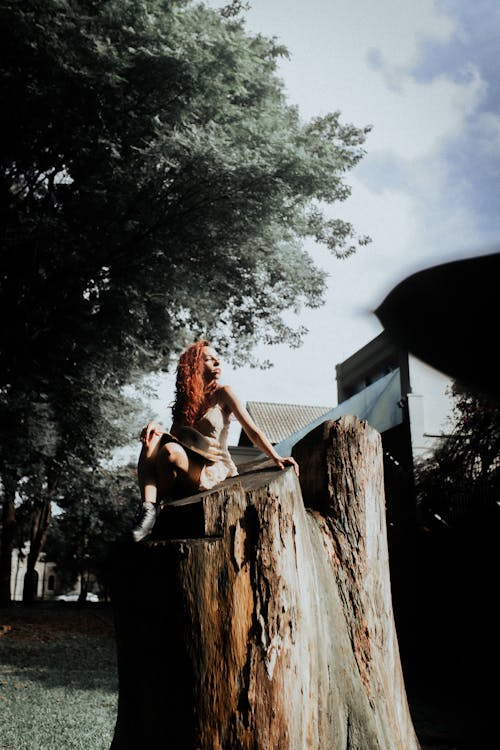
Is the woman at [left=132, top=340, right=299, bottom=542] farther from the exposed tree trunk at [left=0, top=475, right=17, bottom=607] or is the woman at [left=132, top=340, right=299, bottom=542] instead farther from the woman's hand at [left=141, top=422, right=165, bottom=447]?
the exposed tree trunk at [left=0, top=475, right=17, bottom=607]

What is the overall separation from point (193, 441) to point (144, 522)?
22.7 inches

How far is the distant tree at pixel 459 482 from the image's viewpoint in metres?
9.53

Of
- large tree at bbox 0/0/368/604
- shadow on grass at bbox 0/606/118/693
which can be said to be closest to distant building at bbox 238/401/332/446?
shadow on grass at bbox 0/606/118/693

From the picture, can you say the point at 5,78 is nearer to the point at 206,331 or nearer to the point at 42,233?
the point at 42,233

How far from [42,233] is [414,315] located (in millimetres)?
11052

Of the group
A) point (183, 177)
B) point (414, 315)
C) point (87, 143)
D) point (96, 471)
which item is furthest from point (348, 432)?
point (96, 471)

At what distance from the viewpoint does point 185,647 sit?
2.73 metres

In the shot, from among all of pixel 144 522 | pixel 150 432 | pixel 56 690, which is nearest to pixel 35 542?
pixel 56 690

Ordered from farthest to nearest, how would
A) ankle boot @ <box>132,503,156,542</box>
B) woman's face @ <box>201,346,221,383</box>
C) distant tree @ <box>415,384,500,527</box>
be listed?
distant tree @ <box>415,384,500,527</box> → woman's face @ <box>201,346,221,383</box> → ankle boot @ <box>132,503,156,542</box>

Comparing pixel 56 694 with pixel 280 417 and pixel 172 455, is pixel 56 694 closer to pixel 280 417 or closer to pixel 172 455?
pixel 172 455

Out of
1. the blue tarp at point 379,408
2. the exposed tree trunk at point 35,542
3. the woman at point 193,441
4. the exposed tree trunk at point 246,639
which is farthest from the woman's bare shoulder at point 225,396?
the exposed tree trunk at point 35,542

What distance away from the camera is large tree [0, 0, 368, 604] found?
9.91m

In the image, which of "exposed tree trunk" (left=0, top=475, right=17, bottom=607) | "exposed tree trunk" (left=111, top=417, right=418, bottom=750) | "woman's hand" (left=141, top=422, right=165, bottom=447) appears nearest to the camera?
"exposed tree trunk" (left=111, top=417, right=418, bottom=750)

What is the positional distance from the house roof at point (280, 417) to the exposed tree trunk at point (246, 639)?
23.2 m
